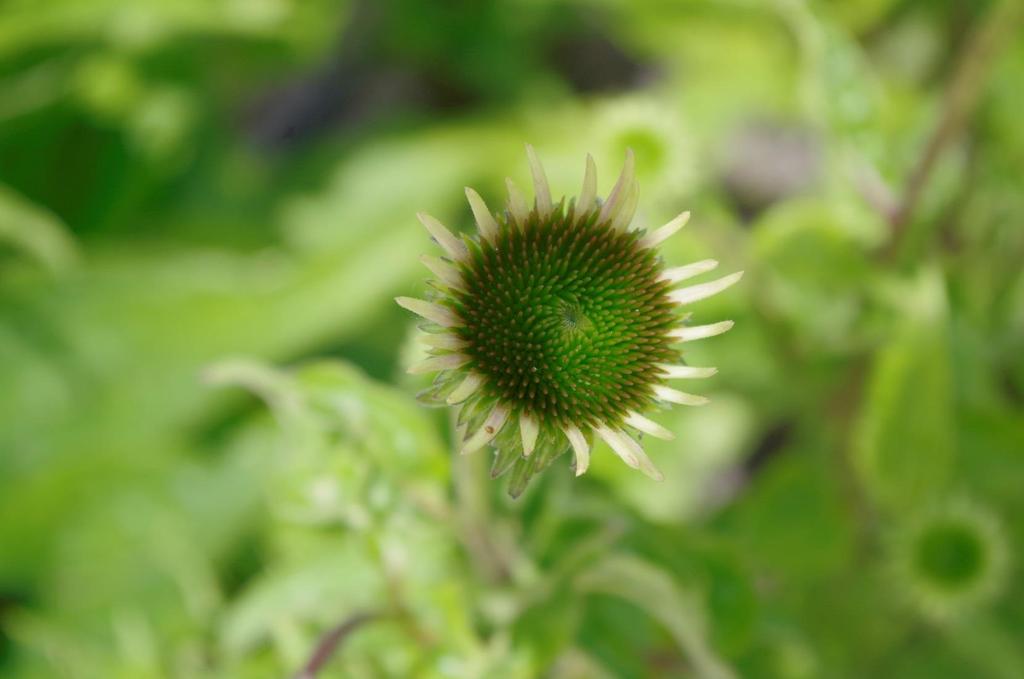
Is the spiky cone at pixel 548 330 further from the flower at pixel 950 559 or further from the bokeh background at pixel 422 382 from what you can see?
the flower at pixel 950 559

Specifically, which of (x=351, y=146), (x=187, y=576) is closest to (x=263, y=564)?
(x=187, y=576)

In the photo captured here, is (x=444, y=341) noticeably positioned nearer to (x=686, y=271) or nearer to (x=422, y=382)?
(x=686, y=271)

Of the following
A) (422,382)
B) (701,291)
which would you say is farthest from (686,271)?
(422,382)

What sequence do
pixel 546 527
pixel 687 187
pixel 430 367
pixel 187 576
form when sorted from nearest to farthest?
pixel 430 367 → pixel 546 527 → pixel 687 187 → pixel 187 576

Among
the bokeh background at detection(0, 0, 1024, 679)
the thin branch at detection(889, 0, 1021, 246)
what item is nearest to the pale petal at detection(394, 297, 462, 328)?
the bokeh background at detection(0, 0, 1024, 679)

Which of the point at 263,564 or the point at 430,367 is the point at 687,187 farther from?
the point at 263,564

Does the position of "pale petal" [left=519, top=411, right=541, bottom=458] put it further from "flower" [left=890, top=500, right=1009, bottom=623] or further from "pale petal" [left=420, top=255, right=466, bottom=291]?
"flower" [left=890, top=500, right=1009, bottom=623]

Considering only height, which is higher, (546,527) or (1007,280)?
(1007,280)
